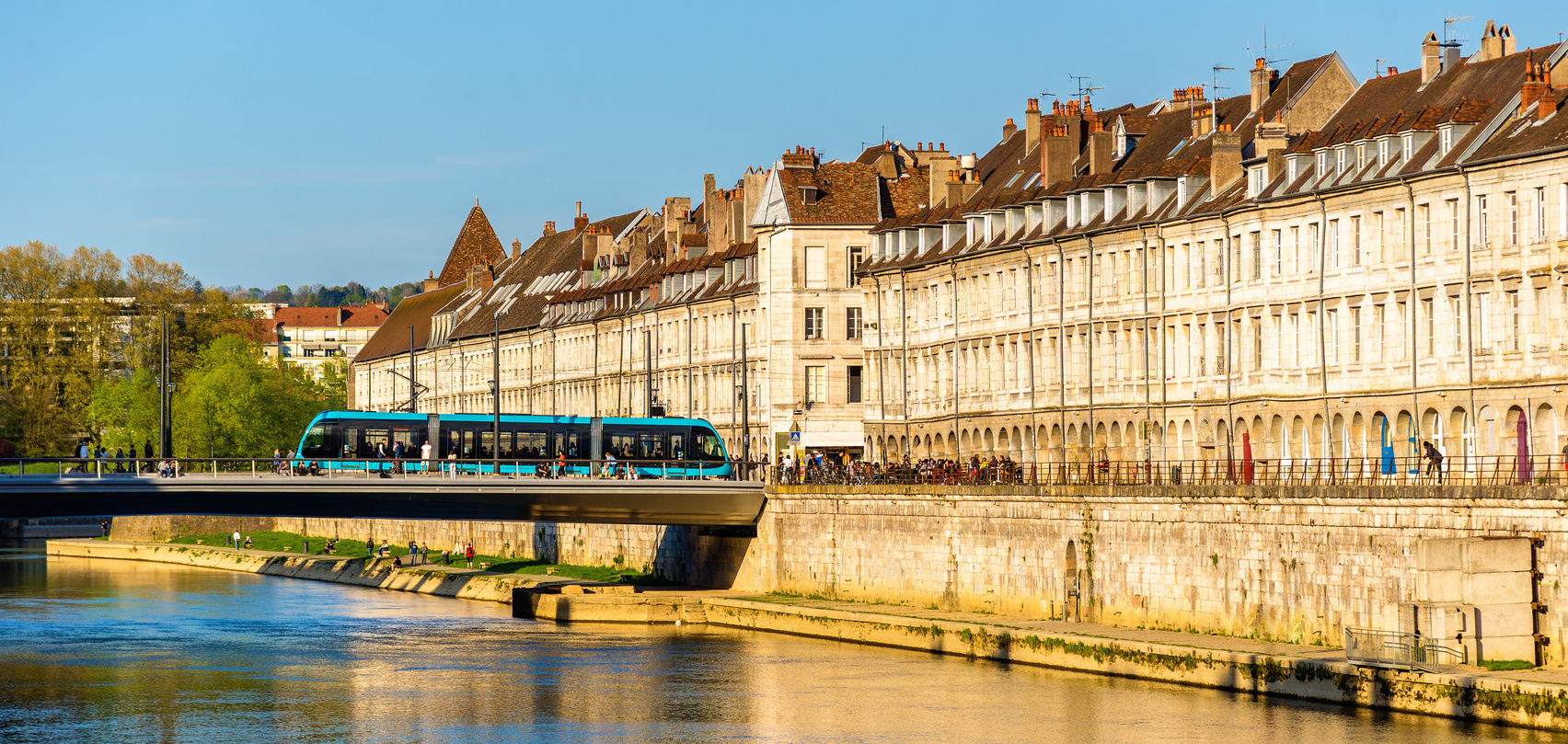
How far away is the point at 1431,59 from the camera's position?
74250 millimetres

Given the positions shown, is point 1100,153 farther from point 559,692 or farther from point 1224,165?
point 559,692

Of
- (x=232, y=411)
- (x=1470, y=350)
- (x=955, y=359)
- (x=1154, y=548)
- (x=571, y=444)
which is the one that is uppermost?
(x=955, y=359)

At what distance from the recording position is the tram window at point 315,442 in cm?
8106

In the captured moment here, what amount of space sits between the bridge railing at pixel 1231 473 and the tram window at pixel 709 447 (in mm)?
2362

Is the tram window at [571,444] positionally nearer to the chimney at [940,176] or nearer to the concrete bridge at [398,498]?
the concrete bridge at [398,498]

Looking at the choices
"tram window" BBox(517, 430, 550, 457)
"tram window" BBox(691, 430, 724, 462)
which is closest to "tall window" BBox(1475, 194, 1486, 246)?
"tram window" BBox(691, 430, 724, 462)

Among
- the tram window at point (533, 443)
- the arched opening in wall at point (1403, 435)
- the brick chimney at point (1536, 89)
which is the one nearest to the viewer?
the brick chimney at point (1536, 89)

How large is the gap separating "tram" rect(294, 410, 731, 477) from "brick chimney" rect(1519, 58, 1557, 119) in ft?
99.6

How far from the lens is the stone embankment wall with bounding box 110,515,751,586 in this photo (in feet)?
294

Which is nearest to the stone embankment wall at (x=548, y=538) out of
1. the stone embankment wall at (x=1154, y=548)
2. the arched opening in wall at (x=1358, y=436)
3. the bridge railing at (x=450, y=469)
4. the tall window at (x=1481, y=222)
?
the bridge railing at (x=450, y=469)

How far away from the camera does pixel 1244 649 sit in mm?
55188

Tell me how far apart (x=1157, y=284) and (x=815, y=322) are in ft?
89.1

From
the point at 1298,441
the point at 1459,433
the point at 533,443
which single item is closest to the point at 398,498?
the point at 533,443

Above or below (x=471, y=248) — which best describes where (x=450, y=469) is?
below
